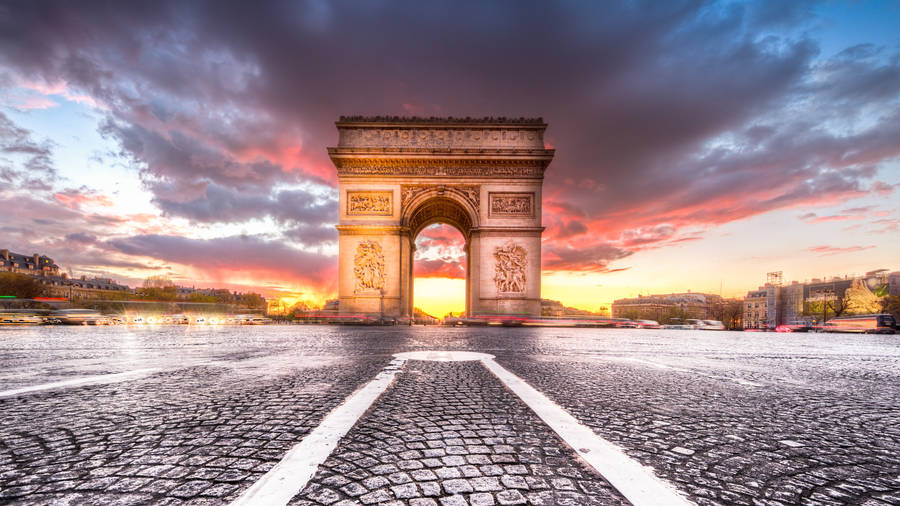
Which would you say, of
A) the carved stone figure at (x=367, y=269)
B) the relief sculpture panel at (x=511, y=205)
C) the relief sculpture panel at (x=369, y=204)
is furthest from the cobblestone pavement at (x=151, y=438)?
the relief sculpture panel at (x=511, y=205)

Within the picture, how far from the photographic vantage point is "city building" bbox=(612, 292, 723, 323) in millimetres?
83931

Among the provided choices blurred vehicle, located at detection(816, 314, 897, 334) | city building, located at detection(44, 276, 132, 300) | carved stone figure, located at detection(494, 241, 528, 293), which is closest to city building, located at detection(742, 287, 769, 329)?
blurred vehicle, located at detection(816, 314, 897, 334)

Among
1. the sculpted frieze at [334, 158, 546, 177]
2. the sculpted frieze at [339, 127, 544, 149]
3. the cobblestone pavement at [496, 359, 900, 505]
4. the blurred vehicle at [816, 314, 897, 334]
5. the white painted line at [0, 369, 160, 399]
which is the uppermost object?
the sculpted frieze at [339, 127, 544, 149]

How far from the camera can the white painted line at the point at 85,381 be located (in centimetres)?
241

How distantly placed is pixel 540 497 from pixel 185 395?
221cm

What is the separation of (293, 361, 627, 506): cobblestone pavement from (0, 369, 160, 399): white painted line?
89.1 inches

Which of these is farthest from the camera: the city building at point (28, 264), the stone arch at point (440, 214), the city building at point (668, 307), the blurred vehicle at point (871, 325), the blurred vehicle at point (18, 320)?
the city building at point (668, 307)

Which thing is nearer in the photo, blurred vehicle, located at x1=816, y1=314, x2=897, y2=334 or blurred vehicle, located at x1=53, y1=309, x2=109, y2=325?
blurred vehicle, located at x1=53, y1=309, x2=109, y2=325

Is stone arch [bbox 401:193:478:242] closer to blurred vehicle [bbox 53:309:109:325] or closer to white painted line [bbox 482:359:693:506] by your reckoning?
blurred vehicle [bbox 53:309:109:325]

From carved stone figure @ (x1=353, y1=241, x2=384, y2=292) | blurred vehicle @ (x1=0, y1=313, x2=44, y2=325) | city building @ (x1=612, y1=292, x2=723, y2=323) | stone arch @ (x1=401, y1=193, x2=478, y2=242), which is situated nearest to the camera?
blurred vehicle @ (x1=0, y1=313, x2=44, y2=325)

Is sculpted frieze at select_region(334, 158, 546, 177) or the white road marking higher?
sculpted frieze at select_region(334, 158, 546, 177)

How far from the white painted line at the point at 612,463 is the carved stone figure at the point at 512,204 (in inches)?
887

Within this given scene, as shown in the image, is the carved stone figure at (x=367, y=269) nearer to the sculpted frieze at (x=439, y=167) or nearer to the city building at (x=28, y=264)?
the sculpted frieze at (x=439, y=167)

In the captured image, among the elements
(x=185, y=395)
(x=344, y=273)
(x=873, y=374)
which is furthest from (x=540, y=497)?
(x=344, y=273)
